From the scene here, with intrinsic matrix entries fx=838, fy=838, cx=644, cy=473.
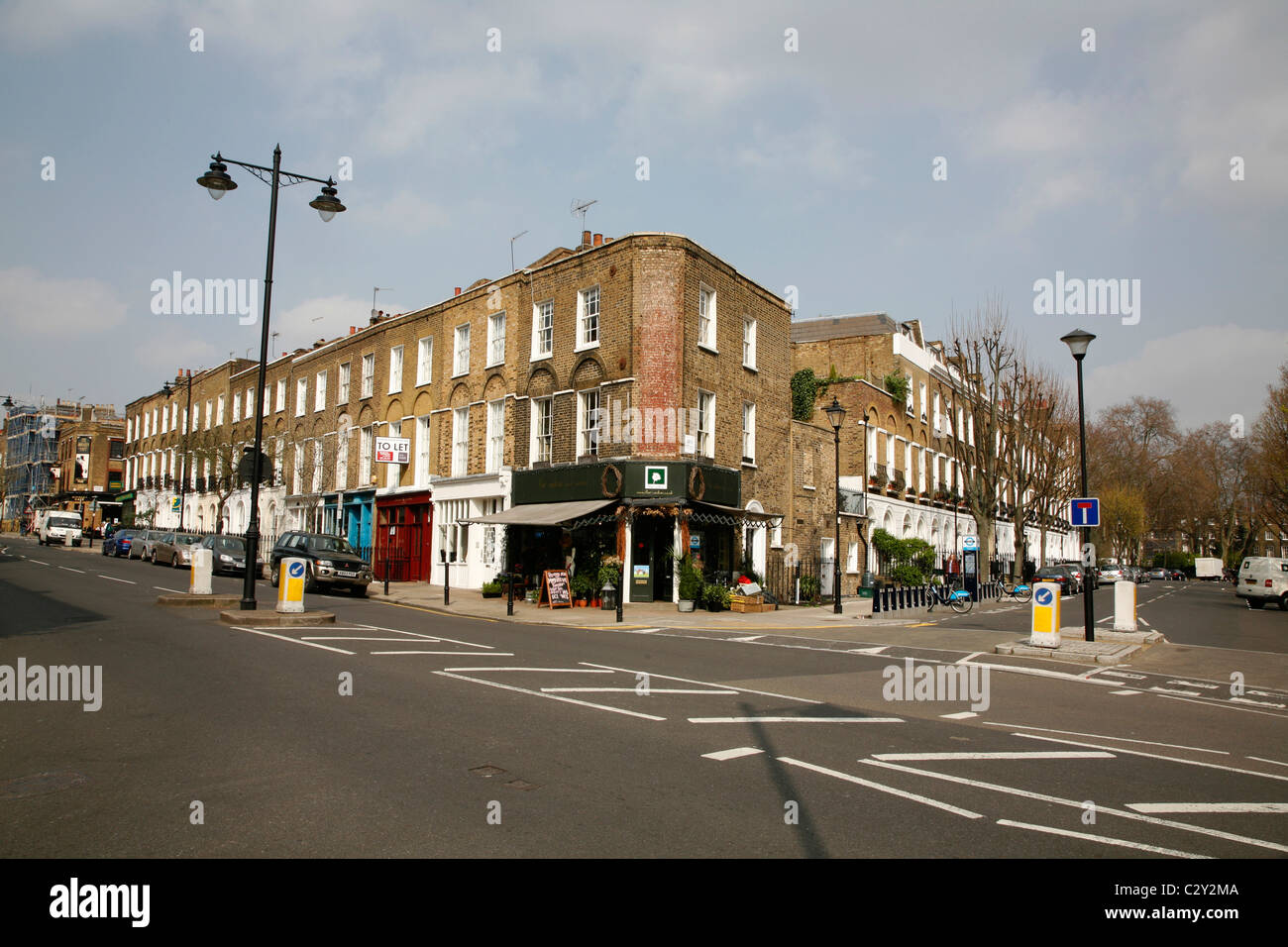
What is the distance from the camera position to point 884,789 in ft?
19.7

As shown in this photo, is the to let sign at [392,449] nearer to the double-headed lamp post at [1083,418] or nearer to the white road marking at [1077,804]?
the double-headed lamp post at [1083,418]

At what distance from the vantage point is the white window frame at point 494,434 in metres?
29.3

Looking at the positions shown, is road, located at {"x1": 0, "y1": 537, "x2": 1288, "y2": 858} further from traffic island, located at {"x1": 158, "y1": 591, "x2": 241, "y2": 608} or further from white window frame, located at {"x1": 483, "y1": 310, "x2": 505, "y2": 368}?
white window frame, located at {"x1": 483, "y1": 310, "x2": 505, "y2": 368}

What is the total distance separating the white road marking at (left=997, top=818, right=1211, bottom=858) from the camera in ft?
16.0

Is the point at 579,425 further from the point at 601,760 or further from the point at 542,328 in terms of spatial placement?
the point at 601,760

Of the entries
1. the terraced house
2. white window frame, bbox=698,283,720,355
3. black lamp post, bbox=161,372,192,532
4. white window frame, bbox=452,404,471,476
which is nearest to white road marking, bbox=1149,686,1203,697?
the terraced house

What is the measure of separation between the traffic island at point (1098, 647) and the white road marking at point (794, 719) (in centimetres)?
787

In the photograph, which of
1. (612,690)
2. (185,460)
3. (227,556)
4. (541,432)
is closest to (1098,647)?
(612,690)

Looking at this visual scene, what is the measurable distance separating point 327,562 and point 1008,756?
21619 mm

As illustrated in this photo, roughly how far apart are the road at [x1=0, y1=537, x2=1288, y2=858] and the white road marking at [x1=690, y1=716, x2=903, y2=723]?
0.04 metres

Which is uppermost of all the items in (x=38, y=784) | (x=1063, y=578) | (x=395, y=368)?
(x=395, y=368)

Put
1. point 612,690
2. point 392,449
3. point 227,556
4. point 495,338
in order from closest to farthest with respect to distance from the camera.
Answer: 1. point 612,690
2. point 227,556
3. point 495,338
4. point 392,449
